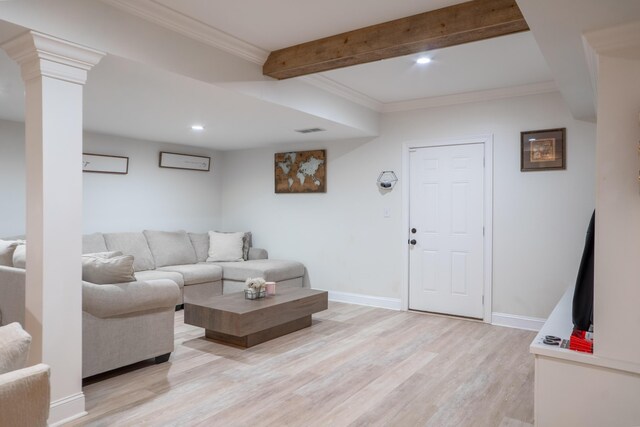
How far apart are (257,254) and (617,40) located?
16.3 feet

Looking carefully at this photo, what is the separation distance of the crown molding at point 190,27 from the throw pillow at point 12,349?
195 centimetres

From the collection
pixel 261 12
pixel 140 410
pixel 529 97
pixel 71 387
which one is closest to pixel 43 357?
pixel 71 387

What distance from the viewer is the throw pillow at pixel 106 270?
302cm

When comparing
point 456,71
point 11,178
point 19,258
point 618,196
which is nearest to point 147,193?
point 11,178

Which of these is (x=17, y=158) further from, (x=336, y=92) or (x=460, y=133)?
(x=460, y=133)

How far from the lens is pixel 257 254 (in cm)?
624

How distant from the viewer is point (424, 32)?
2.78 m

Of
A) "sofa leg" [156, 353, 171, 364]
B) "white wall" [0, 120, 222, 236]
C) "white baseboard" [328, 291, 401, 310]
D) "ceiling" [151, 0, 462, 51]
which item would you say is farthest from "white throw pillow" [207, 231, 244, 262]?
"ceiling" [151, 0, 462, 51]

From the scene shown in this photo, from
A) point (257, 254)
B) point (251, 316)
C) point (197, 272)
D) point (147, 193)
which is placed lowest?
point (251, 316)

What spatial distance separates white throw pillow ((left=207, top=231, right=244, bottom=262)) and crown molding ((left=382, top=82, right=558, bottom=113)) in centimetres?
267

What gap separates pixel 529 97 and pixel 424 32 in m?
2.17

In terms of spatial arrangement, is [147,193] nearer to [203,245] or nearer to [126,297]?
[203,245]

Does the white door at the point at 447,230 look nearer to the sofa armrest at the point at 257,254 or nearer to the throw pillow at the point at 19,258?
the sofa armrest at the point at 257,254

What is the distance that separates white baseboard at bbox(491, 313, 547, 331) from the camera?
172 inches
